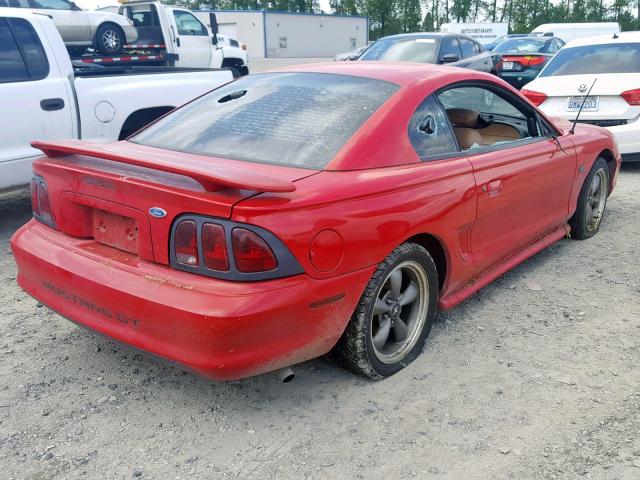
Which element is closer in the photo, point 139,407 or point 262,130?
point 139,407

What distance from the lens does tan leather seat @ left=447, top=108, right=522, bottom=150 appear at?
3751mm

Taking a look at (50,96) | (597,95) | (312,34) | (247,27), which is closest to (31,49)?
(50,96)

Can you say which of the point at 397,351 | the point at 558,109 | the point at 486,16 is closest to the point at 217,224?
the point at 397,351

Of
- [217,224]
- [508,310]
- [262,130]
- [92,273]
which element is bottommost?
[508,310]

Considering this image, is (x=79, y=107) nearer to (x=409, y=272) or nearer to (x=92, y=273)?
(x=92, y=273)

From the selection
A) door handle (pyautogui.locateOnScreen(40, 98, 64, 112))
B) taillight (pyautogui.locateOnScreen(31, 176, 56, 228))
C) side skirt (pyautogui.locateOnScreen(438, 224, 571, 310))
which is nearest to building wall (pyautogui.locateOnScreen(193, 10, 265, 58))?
door handle (pyautogui.locateOnScreen(40, 98, 64, 112))

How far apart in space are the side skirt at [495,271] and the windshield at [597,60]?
11.9 ft

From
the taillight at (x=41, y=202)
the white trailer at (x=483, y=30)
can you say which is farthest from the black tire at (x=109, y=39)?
the white trailer at (x=483, y=30)

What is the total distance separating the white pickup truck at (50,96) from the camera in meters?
5.10

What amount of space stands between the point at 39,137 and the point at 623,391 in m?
4.75

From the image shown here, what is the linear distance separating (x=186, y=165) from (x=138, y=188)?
229 millimetres

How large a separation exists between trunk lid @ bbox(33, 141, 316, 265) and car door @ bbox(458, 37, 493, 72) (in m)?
9.36

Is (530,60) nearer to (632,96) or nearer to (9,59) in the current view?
(632,96)

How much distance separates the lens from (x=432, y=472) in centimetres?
237
